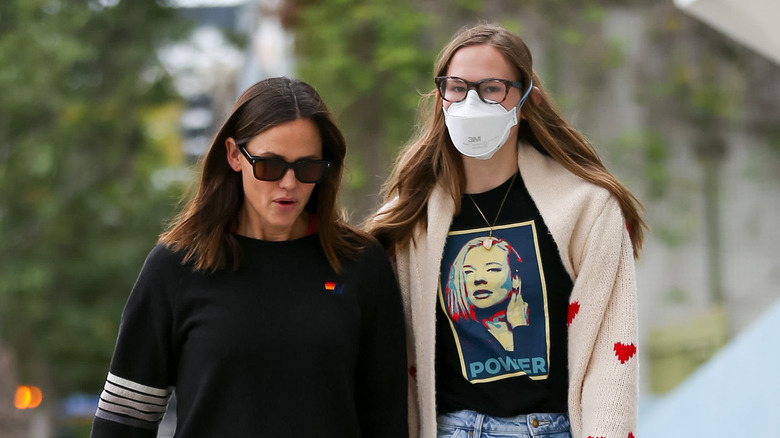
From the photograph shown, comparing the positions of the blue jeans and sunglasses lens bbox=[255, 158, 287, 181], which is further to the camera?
the blue jeans

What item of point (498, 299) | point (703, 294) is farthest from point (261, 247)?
point (703, 294)

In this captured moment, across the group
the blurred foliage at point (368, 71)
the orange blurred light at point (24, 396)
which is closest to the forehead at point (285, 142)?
the blurred foliage at point (368, 71)

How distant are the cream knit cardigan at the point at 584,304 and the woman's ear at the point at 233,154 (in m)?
0.66

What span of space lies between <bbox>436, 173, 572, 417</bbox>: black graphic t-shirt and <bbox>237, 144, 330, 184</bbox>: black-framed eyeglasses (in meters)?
0.58

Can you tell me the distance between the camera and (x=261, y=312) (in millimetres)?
2854

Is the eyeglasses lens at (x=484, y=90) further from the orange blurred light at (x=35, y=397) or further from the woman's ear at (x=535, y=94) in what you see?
the orange blurred light at (x=35, y=397)

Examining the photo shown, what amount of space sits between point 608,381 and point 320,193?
3.27 ft

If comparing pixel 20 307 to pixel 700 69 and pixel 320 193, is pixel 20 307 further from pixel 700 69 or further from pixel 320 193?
pixel 320 193

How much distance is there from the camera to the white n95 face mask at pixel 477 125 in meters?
3.09

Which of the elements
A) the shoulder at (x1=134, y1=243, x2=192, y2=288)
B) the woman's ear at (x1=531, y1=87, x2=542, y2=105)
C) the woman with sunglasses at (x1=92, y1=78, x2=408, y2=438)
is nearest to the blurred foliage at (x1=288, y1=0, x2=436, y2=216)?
the woman's ear at (x1=531, y1=87, x2=542, y2=105)

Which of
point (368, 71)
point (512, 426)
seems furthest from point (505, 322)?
point (368, 71)

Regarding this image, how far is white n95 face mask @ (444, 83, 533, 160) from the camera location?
10.2ft

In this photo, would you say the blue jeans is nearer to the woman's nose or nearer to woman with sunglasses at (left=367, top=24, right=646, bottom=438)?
woman with sunglasses at (left=367, top=24, right=646, bottom=438)

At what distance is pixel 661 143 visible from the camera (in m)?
12.9
